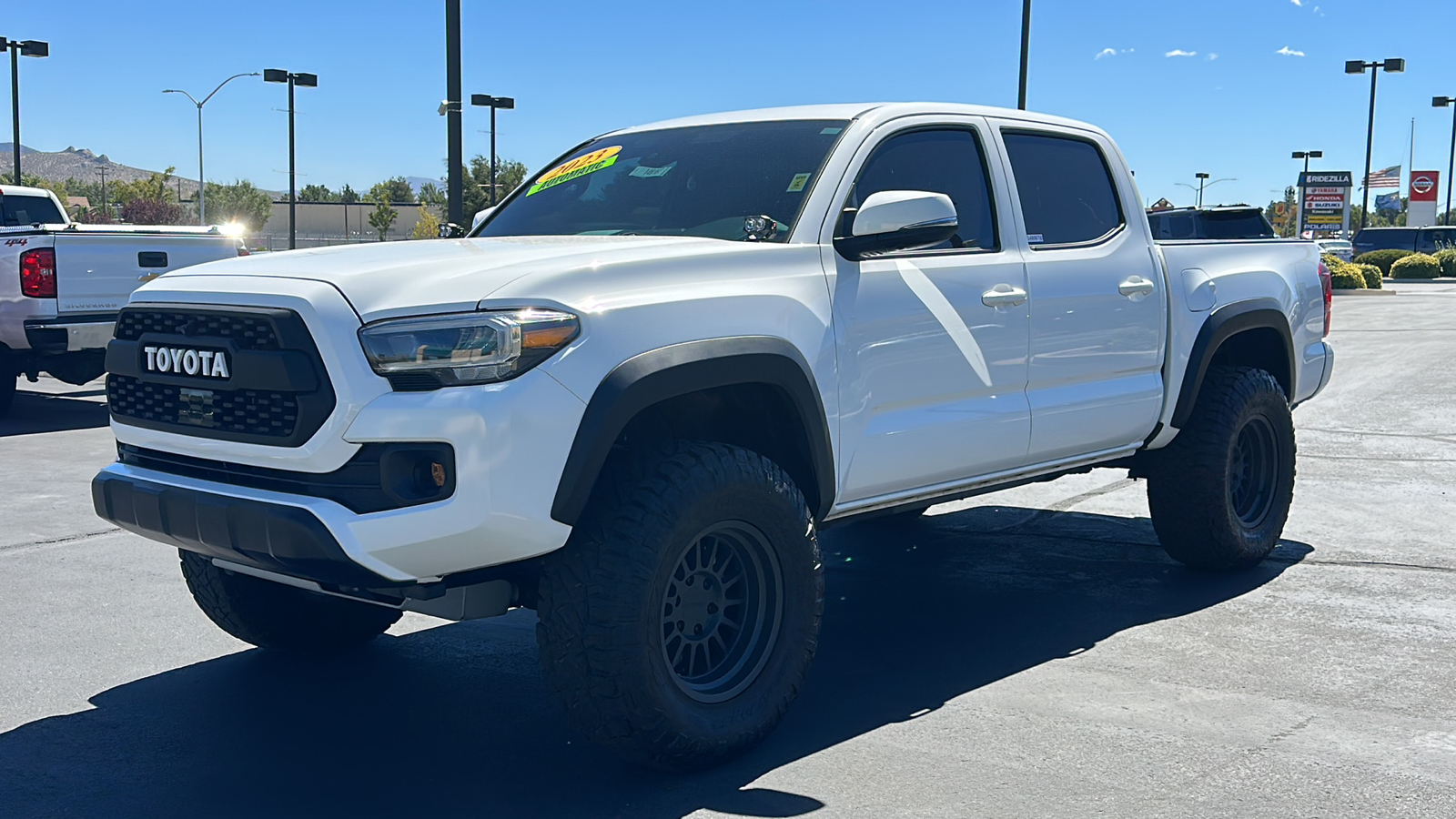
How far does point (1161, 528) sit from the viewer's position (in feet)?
21.3

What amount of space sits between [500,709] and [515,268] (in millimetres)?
1554

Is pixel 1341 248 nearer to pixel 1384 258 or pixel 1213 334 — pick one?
pixel 1384 258

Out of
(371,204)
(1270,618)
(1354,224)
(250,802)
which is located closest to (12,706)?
(250,802)

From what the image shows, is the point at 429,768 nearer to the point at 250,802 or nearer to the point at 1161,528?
the point at 250,802

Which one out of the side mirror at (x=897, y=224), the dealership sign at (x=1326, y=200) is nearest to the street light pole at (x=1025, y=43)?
the side mirror at (x=897, y=224)

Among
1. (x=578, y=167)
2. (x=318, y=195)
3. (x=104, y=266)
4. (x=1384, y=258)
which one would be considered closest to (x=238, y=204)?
(x=318, y=195)

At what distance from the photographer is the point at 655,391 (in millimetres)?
3959

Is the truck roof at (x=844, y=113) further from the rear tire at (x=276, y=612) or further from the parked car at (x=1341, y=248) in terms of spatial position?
the parked car at (x=1341, y=248)

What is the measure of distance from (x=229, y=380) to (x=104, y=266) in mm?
8976

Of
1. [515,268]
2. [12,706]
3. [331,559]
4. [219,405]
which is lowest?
[12,706]

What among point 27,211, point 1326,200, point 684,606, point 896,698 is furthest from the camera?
A: point 1326,200

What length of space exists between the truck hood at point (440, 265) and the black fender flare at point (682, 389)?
31 centimetres

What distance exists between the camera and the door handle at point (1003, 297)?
5113 mm

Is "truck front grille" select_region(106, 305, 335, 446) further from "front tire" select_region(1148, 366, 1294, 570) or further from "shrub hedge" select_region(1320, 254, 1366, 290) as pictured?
"shrub hedge" select_region(1320, 254, 1366, 290)
